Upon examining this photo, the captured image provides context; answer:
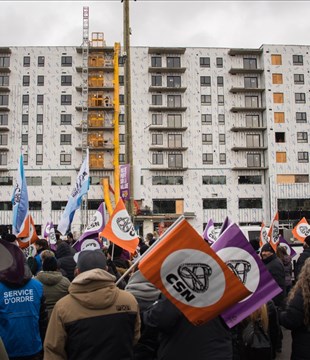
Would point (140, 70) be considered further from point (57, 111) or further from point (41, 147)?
point (41, 147)

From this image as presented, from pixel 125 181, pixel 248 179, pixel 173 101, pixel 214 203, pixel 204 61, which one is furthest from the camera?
pixel 204 61

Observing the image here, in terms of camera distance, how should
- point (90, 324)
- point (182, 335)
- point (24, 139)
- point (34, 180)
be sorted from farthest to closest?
point (24, 139) → point (34, 180) → point (182, 335) → point (90, 324)

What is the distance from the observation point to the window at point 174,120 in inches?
2009

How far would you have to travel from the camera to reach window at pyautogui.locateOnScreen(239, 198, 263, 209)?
50.1 metres

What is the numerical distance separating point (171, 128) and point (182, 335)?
4743 centimetres

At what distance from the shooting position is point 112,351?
330cm

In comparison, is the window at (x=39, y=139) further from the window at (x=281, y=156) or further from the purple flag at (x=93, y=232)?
the purple flag at (x=93, y=232)

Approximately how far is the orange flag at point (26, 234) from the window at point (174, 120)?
4051 centimetres

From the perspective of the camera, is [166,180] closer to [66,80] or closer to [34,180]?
[34,180]

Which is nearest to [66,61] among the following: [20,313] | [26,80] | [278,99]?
[26,80]

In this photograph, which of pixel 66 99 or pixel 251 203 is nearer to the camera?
pixel 251 203

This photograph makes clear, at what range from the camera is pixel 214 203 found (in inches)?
1970

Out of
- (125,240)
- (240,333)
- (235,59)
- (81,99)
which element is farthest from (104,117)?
(240,333)

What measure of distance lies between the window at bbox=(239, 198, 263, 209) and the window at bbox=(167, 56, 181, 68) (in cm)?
1616
